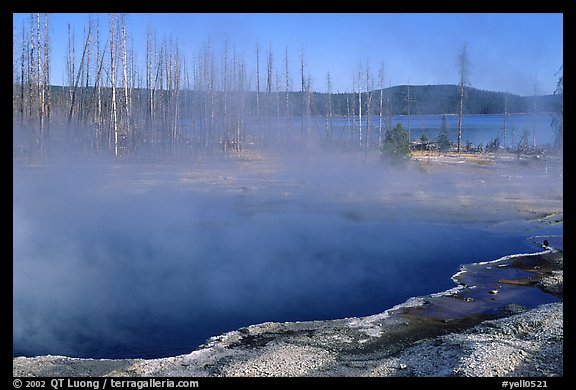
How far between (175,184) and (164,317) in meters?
11.7

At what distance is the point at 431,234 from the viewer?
526 inches

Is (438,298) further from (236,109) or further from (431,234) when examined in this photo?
(236,109)

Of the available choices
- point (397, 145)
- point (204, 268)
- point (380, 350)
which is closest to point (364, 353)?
point (380, 350)

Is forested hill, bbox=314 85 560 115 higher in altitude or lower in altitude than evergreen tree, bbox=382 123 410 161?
higher

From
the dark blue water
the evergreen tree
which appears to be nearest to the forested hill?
the evergreen tree

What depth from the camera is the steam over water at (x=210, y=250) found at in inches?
309

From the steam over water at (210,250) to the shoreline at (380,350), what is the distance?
50cm

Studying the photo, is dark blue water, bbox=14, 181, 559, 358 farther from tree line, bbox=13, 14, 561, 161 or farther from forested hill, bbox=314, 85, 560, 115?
forested hill, bbox=314, 85, 560, 115

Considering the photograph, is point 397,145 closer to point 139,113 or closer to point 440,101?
point 139,113

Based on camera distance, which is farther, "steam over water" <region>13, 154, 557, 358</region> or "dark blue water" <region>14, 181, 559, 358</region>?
"steam over water" <region>13, 154, 557, 358</region>

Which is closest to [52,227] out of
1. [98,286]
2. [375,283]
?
[98,286]

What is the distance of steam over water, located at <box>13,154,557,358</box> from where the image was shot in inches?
309

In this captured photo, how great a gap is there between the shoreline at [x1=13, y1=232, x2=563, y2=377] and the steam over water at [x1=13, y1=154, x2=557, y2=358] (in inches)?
19.7
